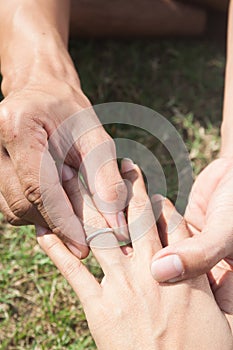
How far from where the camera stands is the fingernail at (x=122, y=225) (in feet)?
5.91

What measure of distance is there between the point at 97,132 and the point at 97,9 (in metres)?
1.19

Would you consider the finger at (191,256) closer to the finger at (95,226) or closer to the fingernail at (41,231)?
the finger at (95,226)

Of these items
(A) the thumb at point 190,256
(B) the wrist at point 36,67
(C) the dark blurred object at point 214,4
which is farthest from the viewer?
(C) the dark blurred object at point 214,4

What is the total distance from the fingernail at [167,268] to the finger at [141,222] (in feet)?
0.39

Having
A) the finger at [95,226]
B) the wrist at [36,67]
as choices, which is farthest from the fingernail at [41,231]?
the wrist at [36,67]

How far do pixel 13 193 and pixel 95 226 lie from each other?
0.27 metres

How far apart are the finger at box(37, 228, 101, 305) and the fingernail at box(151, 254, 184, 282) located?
0.61 ft

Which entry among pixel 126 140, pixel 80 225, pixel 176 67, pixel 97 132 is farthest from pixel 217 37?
pixel 80 225

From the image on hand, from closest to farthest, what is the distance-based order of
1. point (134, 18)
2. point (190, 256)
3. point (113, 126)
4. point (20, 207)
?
point (190, 256) < point (20, 207) < point (113, 126) < point (134, 18)

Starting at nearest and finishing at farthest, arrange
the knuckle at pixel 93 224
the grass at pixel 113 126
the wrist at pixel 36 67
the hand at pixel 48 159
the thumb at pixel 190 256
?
the thumb at pixel 190 256, the hand at pixel 48 159, the knuckle at pixel 93 224, the wrist at pixel 36 67, the grass at pixel 113 126

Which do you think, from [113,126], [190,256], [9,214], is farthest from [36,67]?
[190,256]

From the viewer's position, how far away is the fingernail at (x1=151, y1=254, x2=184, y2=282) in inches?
61.6

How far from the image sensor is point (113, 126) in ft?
8.46

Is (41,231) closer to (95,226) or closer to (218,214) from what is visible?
(95,226)
